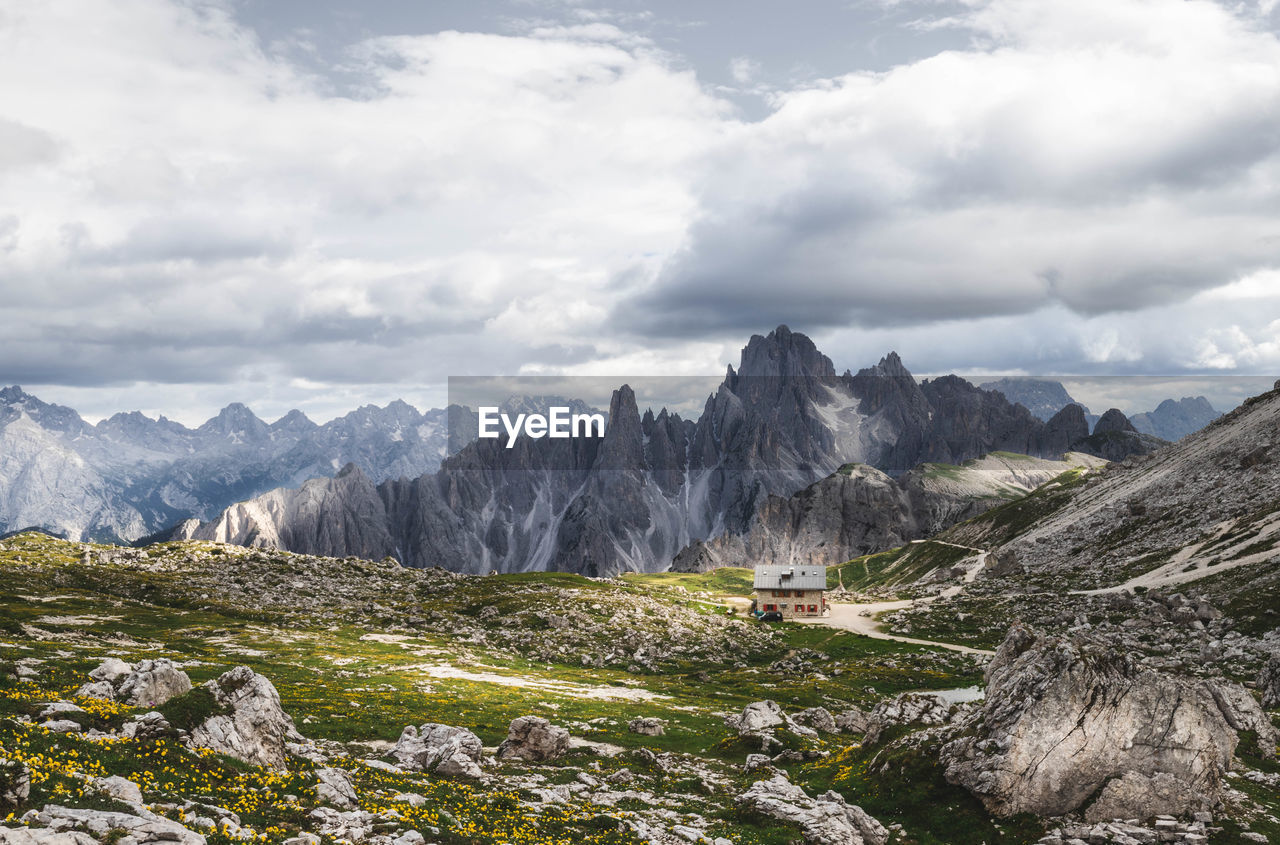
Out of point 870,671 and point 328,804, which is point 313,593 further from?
point 328,804

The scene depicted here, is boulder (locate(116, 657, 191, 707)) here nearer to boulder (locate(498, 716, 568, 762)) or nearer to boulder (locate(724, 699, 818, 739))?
boulder (locate(498, 716, 568, 762))

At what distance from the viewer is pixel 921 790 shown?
3884cm

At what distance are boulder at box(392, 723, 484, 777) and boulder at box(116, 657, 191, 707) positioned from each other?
12.2m

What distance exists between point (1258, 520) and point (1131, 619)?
5025 centimetres

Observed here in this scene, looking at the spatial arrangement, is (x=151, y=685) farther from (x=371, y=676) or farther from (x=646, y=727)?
(x=371, y=676)

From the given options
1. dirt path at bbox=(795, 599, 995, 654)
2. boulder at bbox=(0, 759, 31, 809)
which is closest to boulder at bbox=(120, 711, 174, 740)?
boulder at bbox=(0, 759, 31, 809)

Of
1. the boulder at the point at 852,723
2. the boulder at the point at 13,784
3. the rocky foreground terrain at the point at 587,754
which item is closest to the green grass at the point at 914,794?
the rocky foreground terrain at the point at 587,754

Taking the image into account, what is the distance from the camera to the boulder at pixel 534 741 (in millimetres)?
48094

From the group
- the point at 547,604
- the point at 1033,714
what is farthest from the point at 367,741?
the point at 547,604

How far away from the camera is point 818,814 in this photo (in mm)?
35812

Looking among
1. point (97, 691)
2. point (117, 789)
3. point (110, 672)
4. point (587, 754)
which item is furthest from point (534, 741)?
point (117, 789)

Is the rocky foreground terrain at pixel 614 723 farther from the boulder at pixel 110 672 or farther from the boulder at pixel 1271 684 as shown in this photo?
the boulder at pixel 1271 684

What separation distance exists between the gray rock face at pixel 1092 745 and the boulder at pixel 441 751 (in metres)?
25.8

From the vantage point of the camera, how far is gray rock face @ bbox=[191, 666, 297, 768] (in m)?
34.0
